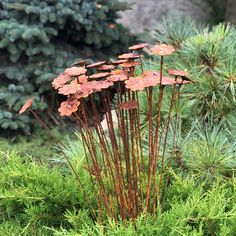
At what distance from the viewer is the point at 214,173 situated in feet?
6.34

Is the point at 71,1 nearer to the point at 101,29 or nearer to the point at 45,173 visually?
the point at 101,29

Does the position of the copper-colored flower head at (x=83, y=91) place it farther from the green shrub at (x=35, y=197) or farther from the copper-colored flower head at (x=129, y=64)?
the green shrub at (x=35, y=197)

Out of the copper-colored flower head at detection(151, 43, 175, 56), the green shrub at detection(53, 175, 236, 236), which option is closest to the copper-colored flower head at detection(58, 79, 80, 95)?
the copper-colored flower head at detection(151, 43, 175, 56)

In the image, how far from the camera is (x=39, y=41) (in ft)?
12.3

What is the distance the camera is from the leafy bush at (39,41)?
3557mm

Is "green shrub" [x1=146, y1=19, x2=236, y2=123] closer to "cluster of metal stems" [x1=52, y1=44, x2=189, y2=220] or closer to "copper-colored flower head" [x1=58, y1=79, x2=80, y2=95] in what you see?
"cluster of metal stems" [x1=52, y1=44, x2=189, y2=220]

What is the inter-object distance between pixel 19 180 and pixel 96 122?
0.47m

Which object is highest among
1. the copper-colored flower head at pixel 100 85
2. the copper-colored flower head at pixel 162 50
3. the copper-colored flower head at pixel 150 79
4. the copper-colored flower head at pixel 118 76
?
the copper-colored flower head at pixel 162 50

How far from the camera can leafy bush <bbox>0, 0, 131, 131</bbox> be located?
3.56m

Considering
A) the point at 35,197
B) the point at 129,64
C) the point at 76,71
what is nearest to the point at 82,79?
the point at 76,71

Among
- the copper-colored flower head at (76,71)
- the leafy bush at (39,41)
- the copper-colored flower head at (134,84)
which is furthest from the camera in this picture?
the leafy bush at (39,41)

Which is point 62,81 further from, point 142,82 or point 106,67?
point 142,82

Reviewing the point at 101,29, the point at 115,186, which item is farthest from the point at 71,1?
the point at 115,186

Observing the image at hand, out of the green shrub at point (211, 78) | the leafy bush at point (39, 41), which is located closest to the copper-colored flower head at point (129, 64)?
the green shrub at point (211, 78)
